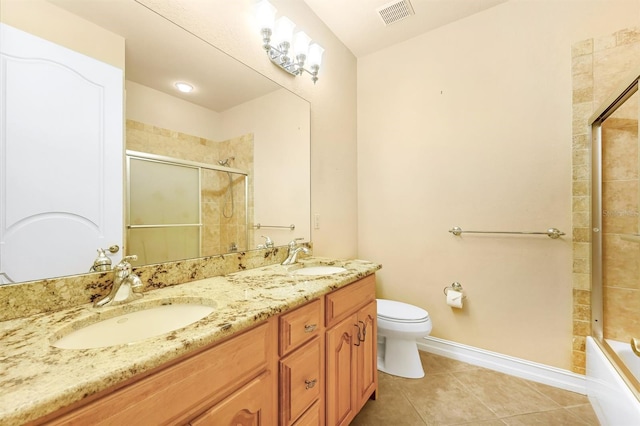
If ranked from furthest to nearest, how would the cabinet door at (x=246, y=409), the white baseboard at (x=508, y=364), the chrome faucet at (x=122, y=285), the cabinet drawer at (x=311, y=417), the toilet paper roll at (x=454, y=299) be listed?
the toilet paper roll at (x=454, y=299)
the white baseboard at (x=508, y=364)
the cabinet drawer at (x=311, y=417)
the chrome faucet at (x=122, y=285)
the cabinet door at (x=246, y=409)

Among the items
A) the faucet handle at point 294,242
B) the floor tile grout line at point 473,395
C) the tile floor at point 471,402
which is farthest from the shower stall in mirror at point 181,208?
the floor tile grout line at point 473,395

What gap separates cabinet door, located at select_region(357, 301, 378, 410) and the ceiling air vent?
204 centimetres

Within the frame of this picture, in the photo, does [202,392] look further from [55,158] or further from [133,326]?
[55,158]

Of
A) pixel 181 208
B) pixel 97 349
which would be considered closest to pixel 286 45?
pixel 181 208

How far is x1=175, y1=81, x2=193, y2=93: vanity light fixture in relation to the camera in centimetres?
112

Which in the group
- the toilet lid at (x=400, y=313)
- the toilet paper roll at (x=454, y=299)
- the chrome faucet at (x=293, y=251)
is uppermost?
the chrome faucet at (x=293, y=251)

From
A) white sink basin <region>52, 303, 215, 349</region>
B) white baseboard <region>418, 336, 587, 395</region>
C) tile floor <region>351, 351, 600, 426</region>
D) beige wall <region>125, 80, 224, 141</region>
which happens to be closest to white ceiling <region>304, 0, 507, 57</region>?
beige wall <region>125, 80, 224, 141</region>

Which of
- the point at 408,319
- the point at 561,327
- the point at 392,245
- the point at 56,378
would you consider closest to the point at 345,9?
the point at 392,245

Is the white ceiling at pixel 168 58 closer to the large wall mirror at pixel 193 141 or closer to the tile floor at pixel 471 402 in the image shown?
the large wall mirror at pixel 193 141

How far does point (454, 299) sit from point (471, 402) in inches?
24.5

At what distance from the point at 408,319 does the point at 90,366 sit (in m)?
1.65

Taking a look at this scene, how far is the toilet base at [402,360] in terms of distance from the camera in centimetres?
177

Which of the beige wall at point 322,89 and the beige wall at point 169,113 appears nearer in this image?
the beige wall at point 169,113

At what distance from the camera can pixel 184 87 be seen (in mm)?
1143
